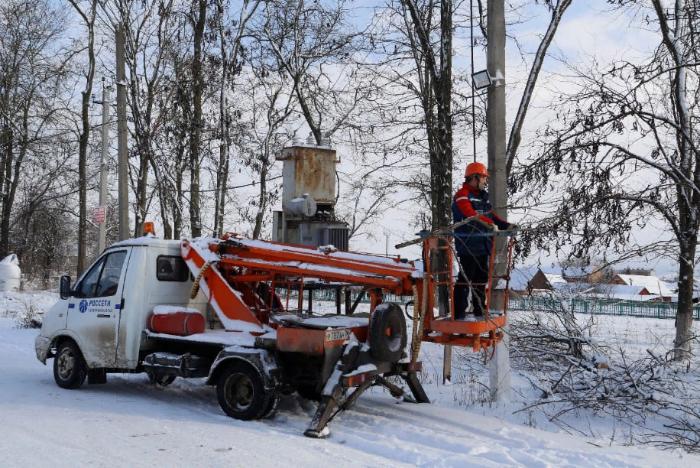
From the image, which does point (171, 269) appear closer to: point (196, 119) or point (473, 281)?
point (473, 281)

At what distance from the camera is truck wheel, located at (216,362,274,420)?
24.0 feet

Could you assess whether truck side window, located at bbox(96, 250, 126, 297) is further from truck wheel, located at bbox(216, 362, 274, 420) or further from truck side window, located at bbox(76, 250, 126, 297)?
truck wheel, located at bbox(216, 362, 274, 420)

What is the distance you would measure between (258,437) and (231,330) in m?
1.92

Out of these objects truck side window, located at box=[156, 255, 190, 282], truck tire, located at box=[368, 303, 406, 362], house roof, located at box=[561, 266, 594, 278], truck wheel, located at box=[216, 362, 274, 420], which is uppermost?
house roof, located at box=[561, 266, 594, 278]

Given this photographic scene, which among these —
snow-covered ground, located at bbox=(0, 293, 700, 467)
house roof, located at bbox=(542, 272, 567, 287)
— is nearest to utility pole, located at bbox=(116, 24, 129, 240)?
snow-covered ground, located at bbox=(0, 293, 700, 467)

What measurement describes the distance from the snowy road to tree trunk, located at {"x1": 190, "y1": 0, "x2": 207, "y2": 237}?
9.15 metres

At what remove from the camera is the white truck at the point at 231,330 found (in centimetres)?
729

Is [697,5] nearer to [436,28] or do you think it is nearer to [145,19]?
[436,28]

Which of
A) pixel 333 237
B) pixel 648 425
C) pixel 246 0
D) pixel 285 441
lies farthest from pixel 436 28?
pixel 285 441

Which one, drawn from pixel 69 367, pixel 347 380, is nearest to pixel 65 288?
pixel 69 367

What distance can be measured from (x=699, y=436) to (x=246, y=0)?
15.4 meters

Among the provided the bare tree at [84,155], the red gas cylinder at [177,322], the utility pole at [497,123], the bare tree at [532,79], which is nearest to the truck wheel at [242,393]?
the red gas cylinder at [177,322]

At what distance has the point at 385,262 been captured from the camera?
774 cm

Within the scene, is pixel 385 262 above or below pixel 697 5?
below
